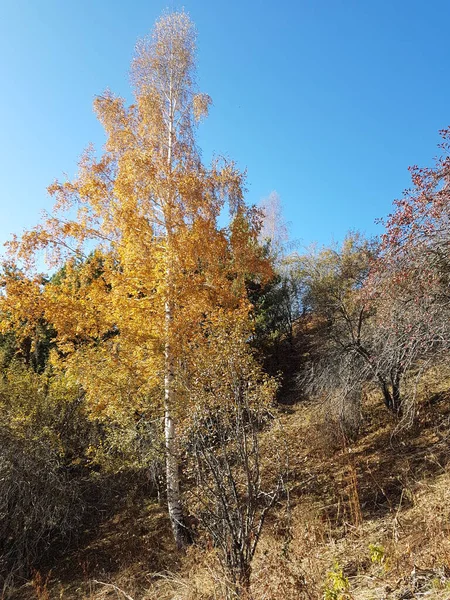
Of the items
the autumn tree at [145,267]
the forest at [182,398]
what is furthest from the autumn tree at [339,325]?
the autumn tree at [145,267]

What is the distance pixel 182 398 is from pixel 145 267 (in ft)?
8.17

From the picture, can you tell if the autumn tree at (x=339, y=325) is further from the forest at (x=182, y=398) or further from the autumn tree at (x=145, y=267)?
the autumn tree at (x=145, y=267)

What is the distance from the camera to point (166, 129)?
8.02 m

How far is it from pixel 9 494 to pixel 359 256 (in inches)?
592

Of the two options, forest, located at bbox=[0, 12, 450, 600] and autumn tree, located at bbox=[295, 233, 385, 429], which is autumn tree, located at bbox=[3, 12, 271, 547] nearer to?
forest, located at bbox=[0, 12, 450, 600]

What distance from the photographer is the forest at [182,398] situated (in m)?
4.25

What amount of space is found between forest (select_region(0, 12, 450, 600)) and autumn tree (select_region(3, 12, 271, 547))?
0.04 meters

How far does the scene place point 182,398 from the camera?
5.92m

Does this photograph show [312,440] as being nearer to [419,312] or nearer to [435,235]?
[419,312]

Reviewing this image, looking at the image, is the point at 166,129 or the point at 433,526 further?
the point at 166,129

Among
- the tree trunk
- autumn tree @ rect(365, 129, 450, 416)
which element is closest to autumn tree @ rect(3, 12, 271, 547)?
the tree trunk

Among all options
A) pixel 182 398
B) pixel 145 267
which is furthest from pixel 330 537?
pixel 145 267

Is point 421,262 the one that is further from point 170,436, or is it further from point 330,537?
point 170,436

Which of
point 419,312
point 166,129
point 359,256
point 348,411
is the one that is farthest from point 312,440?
point 359,256
